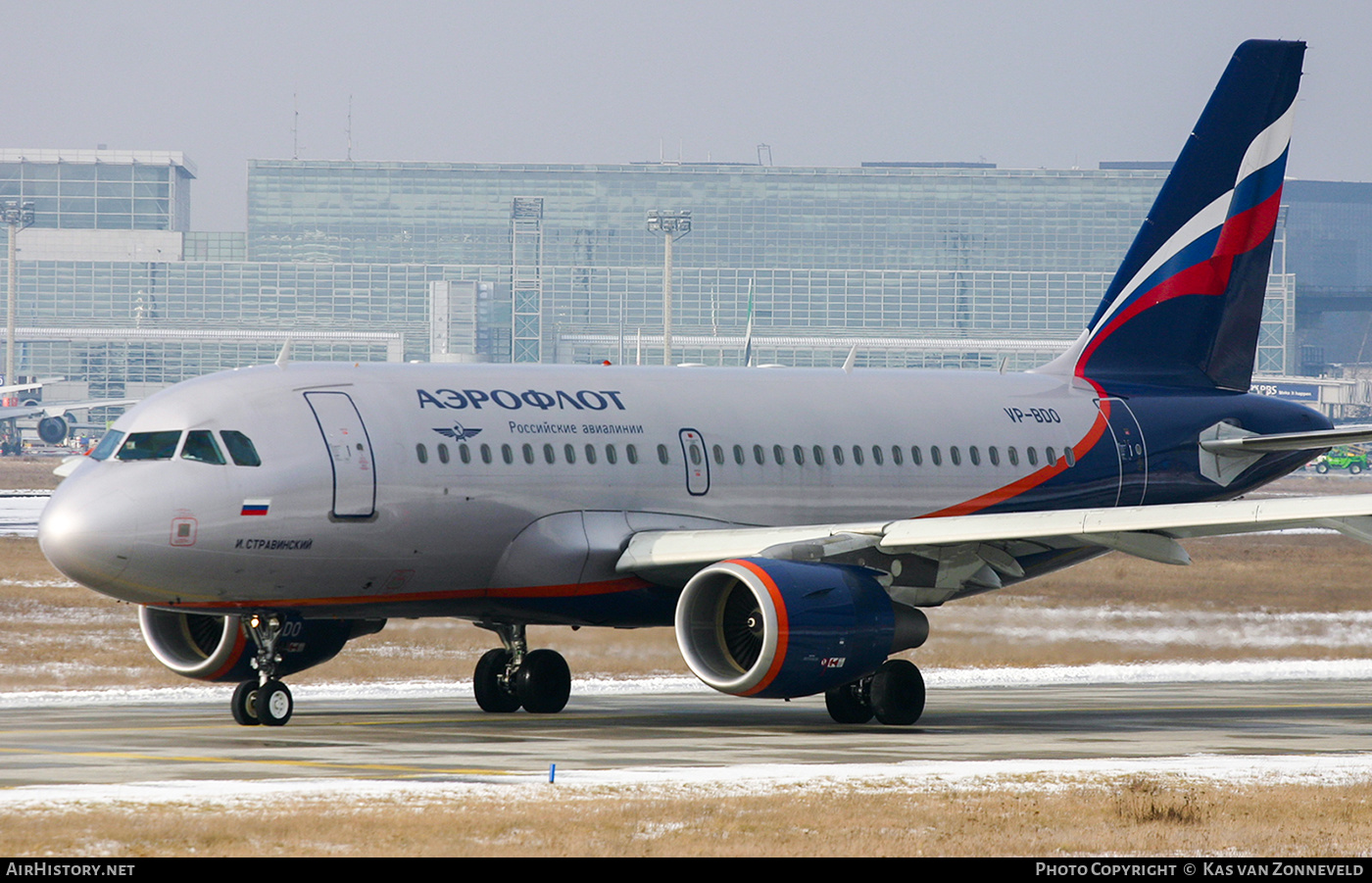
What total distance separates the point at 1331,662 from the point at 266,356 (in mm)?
167567

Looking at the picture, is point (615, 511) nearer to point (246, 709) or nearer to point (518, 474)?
point (518, 474)

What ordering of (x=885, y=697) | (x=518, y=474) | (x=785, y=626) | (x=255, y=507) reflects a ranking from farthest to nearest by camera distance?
1. (x=885, y=697)
2. (x=518, y=474)
3. (x=255, y=507)
4. (x=785, y=626)

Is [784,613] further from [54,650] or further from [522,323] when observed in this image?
[522,323]

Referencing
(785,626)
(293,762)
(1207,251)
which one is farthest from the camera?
(1207,251)

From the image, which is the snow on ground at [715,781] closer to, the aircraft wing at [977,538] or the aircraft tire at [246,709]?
the aircraft wing at [977,538]

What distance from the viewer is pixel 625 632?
35031 mm

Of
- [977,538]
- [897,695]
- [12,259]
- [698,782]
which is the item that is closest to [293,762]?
[698,782]

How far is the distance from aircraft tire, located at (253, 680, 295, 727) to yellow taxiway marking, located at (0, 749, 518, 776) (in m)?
A: 3.27

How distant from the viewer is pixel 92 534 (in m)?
22.6

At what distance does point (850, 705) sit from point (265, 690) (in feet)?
24.9

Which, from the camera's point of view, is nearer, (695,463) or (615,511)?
(615,511)

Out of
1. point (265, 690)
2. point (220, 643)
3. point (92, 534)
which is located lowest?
point (265, 690)

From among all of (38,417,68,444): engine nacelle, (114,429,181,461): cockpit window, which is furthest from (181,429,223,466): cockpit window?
(38,417,68,444): engine nacelle
